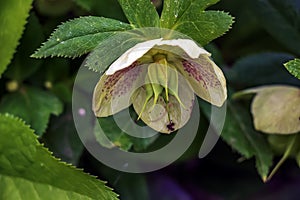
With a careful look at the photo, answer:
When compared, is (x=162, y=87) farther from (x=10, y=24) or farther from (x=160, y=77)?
(x=10, y=24)

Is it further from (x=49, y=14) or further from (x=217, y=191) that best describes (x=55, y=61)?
(x=217, y=191)

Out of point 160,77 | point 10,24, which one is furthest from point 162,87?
point 10,24

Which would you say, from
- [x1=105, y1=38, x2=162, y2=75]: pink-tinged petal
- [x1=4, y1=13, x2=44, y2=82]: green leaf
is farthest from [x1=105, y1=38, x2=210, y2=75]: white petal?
[x1=4, y1=13, x2=44, y2=82]: green leaf

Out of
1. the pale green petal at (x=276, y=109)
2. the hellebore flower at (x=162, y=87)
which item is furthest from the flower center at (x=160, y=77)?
the pale green petal at (x=276, y=109)

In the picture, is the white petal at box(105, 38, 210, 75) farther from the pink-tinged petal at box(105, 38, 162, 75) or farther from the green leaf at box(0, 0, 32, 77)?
the green leaf at box(0, 0, 32, 77)

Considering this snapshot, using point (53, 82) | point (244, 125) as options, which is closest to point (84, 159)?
point (53, 82)
